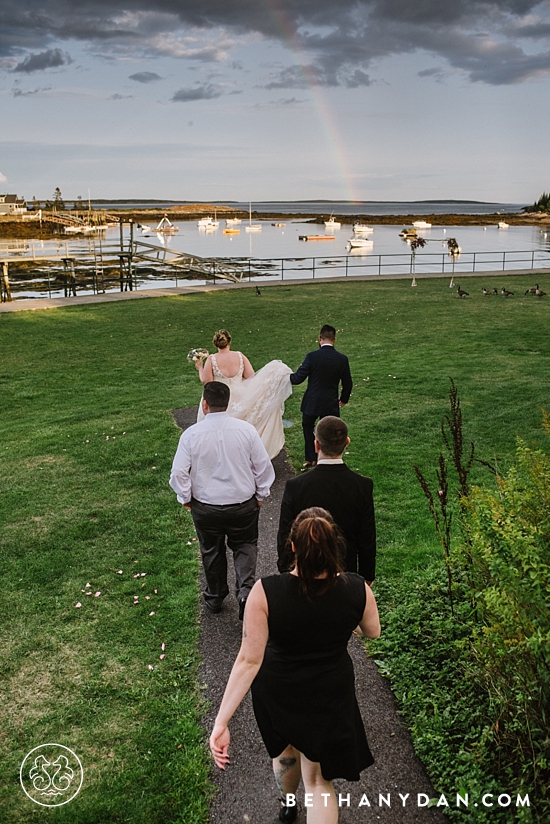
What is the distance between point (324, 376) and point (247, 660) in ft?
17.6

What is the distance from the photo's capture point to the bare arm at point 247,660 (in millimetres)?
2895

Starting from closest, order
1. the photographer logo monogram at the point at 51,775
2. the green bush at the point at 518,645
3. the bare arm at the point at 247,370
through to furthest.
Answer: the green bush at the point at 518,645 → the photographer logo monogram at the point at 51,775 → the bare arm at the point at 247,370

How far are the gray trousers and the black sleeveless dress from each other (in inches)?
89.5

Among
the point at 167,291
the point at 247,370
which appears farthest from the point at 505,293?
the point at 247,370

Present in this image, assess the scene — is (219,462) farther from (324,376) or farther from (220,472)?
(324,376)

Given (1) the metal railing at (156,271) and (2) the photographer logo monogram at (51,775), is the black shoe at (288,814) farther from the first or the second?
(1) the metal railing at (156,271)

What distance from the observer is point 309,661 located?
2984 millimetres

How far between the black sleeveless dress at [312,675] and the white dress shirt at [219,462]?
2254mm

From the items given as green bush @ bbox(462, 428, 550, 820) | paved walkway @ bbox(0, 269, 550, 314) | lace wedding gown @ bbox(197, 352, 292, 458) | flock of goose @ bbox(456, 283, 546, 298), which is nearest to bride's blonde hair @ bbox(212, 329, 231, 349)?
lace wedding gown @ bbox(197, 352, 292, 458)

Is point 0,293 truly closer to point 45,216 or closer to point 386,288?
point 386,288

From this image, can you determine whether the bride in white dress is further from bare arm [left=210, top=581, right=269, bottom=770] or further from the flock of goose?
the flock of goose

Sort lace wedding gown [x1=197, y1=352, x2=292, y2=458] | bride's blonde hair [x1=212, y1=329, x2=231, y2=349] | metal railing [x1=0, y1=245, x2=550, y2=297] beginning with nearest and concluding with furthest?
bride's blonde hair [x1=212, y1=329, x2=231, y2=349], lace wedding gown [x1=197, y1=352, x2=292, y2=458], metal railing [x1=0, y1=245, x2=550, y2=297]

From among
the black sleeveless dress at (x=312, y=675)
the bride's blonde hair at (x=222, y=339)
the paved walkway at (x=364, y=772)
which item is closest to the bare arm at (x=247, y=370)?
the bride's blonde hair at (x=222, y=339)

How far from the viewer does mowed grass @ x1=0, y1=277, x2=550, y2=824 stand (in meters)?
4.41
